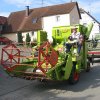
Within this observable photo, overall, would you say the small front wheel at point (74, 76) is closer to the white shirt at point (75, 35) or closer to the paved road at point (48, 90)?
the paved road at point (48, 90)

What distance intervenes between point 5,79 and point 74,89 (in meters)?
3.03

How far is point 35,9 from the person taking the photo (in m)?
57.5

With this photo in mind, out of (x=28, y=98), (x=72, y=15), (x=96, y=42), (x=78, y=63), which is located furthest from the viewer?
(x=72, y=15)

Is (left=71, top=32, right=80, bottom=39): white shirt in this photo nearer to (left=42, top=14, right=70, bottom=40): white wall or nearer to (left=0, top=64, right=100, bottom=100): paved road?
(left=0, top=64, right=100, bottom=100): paved road

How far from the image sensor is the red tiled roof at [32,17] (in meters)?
52.1

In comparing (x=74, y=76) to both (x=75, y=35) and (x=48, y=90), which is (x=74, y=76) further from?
(x=75, y=35)

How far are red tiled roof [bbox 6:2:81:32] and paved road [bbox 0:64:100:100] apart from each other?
38.7 m

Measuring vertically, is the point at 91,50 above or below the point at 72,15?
below

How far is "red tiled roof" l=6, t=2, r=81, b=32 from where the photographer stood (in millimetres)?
52097

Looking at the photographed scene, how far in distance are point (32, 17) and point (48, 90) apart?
44.7 metres

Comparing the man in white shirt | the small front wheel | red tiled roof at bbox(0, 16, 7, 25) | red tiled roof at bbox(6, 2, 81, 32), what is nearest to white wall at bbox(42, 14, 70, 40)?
red tiled roof at bbox(6, 2, 81, 32)

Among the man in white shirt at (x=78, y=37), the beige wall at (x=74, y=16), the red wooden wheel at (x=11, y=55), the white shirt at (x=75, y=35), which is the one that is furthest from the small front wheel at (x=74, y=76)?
the beige wall at (x=74, y=16)

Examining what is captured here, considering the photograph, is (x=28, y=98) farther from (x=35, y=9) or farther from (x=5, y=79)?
(x=35, y=9)

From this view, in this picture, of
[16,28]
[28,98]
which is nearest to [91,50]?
[28,98]
